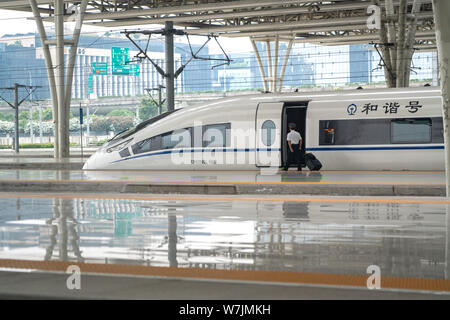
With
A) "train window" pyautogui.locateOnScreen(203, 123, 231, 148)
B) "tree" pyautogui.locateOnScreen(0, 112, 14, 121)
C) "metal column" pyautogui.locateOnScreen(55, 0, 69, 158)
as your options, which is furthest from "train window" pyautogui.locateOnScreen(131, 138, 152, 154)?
"tree" pyautogui.locateOnScreen(0, 112, 14, 121)

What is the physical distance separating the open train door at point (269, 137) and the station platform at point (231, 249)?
6.53m

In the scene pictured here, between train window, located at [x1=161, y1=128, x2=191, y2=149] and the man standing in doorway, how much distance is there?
9.83 ft

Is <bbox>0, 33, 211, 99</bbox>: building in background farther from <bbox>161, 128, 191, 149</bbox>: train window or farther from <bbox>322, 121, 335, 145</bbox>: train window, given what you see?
<bbox>322, 121, 335, 145</bbox>: train window

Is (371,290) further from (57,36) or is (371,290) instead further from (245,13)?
(245,13)

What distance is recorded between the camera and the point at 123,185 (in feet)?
49.2

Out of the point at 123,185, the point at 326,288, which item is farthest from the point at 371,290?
the point at 123,185

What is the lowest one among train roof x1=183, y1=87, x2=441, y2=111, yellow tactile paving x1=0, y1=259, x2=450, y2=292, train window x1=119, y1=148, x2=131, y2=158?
yellow tactile paving x1=0, y1=259, x2=450, y2=292

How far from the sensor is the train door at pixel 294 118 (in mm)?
18095

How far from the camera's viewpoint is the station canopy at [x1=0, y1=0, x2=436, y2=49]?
32625 mm

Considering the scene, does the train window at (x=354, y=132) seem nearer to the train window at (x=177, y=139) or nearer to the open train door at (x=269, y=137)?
the open train door at (x=269, y=137)

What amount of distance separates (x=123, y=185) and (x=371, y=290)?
10.8 meters
